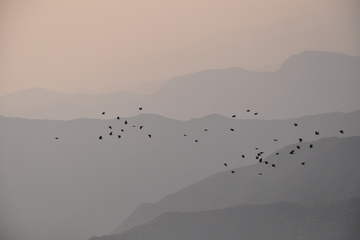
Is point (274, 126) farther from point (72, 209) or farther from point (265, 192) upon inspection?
point (72, 209)

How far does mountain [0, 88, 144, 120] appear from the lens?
15430 mm

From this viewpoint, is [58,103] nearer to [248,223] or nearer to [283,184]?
[248,223]

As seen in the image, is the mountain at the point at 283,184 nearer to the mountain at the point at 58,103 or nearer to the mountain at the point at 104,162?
the mountain at the point at 104,162

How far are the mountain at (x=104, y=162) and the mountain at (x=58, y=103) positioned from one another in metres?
0.33

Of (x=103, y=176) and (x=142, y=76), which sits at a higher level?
(x=142, y=76)

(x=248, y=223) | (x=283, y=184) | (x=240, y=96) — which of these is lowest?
(x=248, y=223)

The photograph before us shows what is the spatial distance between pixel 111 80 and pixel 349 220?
11.2m

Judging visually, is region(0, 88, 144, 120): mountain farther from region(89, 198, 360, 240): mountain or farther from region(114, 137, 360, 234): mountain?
region(89, 198, 360, 240): mountain

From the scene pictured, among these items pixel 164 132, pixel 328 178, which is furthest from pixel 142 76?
pixel 328 178

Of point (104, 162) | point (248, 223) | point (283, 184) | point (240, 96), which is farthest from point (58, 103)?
point (283, 184)

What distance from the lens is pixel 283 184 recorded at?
1555 cm

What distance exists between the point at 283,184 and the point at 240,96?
4138mm

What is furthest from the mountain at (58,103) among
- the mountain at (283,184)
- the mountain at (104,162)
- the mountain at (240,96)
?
the mountain at (283,184)

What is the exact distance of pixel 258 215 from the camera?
15.8 metres
